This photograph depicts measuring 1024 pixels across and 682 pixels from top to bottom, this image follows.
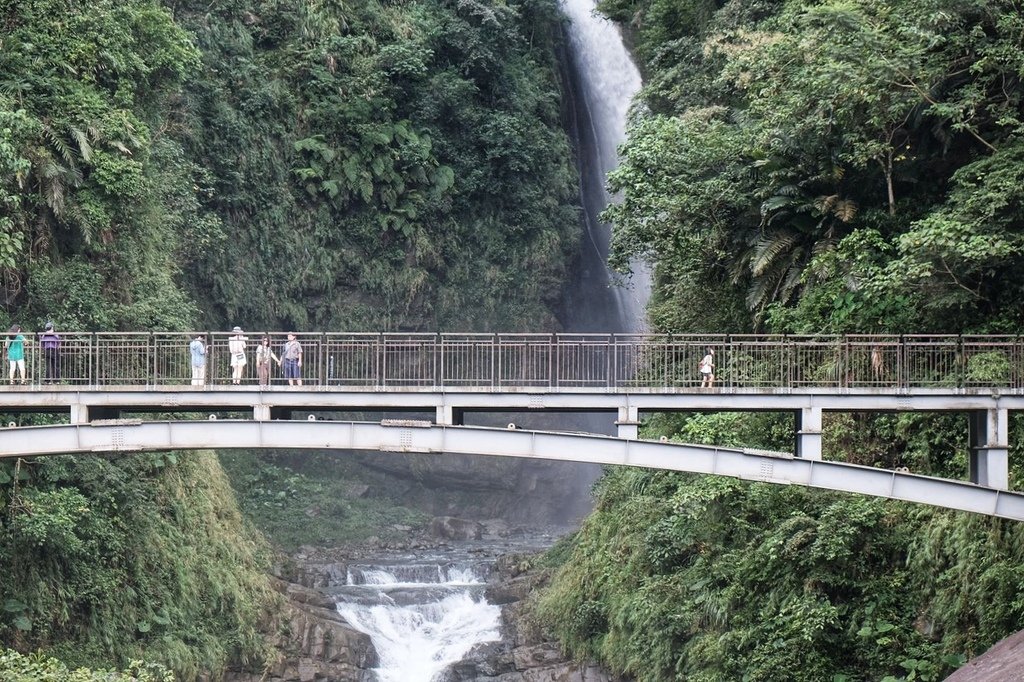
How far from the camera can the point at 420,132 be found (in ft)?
171

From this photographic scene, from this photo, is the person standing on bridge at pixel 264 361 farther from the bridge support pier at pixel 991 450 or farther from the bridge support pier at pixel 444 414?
the bridge support pier at pixel 991 450

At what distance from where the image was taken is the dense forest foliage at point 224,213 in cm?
3122

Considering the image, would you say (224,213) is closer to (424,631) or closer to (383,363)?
(424,631)

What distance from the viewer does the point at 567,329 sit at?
184 feet

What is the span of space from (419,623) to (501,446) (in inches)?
667

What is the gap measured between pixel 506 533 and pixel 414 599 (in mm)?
10642

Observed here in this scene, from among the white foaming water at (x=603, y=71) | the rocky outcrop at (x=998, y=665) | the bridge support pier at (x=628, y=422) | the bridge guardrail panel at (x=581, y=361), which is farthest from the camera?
the white foaming water at (x=603, y=71)

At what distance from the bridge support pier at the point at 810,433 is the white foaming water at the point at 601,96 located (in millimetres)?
31667

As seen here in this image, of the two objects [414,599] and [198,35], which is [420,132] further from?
[414,599]

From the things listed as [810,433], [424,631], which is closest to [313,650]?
[424,631]

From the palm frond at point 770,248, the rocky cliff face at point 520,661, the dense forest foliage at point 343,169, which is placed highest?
the dense forest foliage at point 343,169

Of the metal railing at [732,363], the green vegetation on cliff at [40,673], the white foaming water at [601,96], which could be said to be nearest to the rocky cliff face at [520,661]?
the metal railing at [732,363]

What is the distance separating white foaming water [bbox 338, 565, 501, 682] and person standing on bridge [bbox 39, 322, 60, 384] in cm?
1387

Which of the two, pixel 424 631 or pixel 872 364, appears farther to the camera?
pixel 424 631
